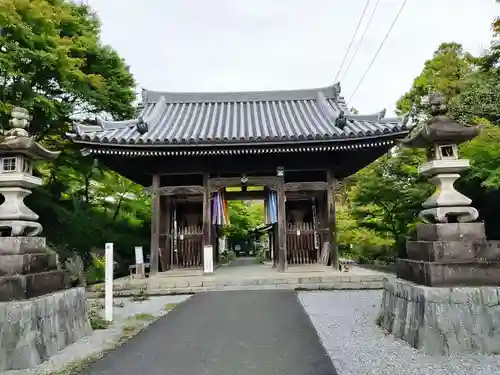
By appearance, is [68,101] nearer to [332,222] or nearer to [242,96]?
[242,96]

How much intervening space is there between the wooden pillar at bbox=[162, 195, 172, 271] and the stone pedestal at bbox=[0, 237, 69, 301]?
7457mm

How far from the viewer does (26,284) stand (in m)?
4.34

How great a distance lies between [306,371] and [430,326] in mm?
1568

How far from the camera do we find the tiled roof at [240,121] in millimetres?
10398

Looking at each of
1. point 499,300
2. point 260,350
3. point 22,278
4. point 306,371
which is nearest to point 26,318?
point 22,278

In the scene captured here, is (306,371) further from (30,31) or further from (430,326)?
(30,31)

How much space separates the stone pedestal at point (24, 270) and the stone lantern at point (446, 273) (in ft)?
14.8

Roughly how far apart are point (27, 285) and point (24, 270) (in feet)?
0.61

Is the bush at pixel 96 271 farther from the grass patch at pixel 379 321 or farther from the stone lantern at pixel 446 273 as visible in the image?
the stone lantern at pixel 446 273

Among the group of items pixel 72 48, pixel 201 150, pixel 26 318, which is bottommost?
pixel 26 318

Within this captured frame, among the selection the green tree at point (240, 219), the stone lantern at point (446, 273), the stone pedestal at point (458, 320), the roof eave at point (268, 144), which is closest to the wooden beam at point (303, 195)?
the roof eave at point (268, 144)

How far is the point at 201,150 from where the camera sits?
1054 cm

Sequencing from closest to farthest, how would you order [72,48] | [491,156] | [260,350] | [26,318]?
[26,318], [260,350], [491,156], [72,48]

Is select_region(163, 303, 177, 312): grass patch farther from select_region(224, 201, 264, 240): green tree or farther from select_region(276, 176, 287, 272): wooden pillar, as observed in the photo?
select_region(224, 201, 264, 240): green tree
